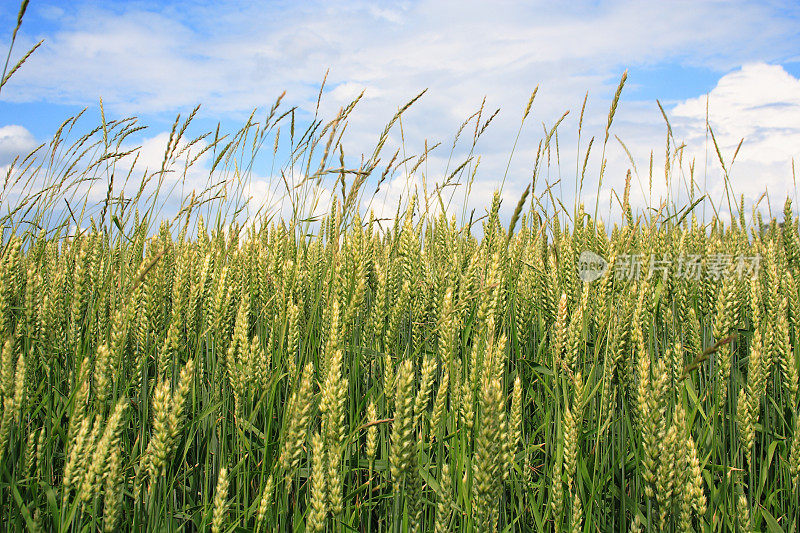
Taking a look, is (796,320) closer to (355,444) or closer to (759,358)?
(759,358)

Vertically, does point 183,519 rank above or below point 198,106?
below

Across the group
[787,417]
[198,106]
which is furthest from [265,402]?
[787,417]

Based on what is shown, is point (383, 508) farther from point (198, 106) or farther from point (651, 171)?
point (651, 171)

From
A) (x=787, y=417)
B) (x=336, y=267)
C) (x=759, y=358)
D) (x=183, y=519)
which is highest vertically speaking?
(x=336, y=267)

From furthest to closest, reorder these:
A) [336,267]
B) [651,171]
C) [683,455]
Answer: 1. [651,171]
2. [336,267]
3. [683,455]

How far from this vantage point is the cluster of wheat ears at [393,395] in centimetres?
99

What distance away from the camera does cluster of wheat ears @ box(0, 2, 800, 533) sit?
991mm

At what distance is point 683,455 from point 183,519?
3.80 feet

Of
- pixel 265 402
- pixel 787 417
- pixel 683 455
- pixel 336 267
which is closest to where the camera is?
pixel 683 455

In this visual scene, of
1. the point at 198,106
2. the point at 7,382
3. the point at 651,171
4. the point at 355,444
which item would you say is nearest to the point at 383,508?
the point at 355,444

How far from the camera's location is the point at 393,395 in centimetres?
135

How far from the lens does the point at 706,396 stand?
1.51 metres

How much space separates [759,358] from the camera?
1304mm

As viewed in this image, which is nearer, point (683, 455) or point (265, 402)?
point (683, 455)
